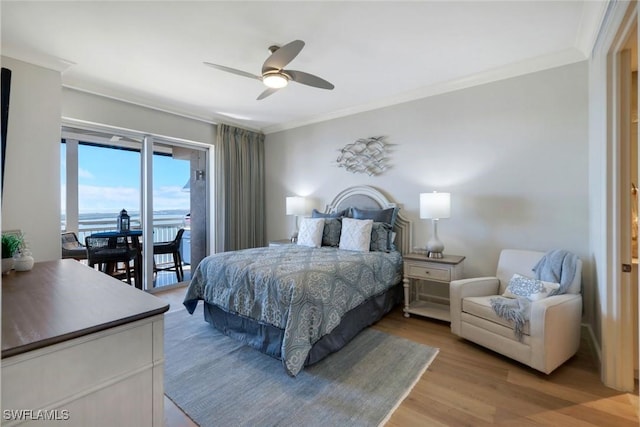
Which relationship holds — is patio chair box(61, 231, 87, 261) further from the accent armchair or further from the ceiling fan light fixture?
the accent armchair

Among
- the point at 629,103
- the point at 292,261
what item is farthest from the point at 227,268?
the point at 629,103

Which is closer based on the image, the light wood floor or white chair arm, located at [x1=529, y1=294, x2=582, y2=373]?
the light wood floor

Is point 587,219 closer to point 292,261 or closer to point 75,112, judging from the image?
point 292,261

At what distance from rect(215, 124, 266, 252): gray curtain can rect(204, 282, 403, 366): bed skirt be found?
2.00 metres

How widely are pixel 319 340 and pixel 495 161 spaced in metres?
2.62

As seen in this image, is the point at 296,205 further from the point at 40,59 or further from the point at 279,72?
the point at 40,59

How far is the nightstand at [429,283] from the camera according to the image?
3029 millimetres

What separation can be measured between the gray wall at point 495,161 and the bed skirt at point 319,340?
1.14 m

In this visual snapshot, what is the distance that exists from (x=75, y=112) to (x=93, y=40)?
4.15 ft

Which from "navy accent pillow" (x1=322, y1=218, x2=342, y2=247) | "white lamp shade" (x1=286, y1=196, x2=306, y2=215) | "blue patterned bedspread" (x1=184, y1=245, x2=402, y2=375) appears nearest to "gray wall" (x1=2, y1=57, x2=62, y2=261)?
"blue patterned bedspread" (x1=184, y1=245, x2=402, y2=375)

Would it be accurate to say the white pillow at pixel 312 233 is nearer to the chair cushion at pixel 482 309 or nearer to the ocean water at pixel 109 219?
the chair cushion at pixel 482 309

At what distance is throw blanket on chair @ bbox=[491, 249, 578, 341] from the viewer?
2201 millimetres

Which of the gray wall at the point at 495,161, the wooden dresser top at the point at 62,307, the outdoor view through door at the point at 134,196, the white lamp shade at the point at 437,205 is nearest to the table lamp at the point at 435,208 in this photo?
the white lamp shade at the point at 437,205

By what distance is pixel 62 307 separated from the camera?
1.15 metres
